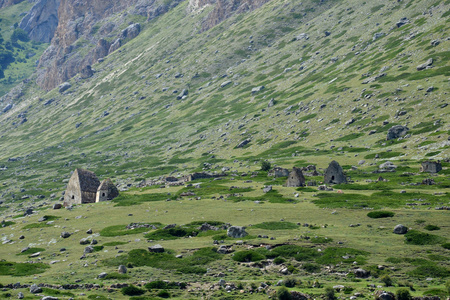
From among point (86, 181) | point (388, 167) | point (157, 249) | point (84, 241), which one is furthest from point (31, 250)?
point (388, 167)

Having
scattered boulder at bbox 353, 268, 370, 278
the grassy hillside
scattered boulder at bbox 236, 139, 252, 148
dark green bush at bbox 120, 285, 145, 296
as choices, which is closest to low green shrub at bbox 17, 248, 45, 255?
the grassy hillside

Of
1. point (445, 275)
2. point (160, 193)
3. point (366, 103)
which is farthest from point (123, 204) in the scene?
point (366, 103)

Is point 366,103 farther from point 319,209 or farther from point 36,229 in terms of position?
point 36,229

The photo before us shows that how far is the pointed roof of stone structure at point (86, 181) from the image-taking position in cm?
7914

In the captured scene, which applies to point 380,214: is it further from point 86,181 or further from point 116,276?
point 86,181

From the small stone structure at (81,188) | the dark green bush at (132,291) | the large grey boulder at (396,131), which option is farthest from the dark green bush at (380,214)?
the large grey boulder at (396,131)

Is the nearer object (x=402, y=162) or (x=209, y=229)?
(x=209, y=229)

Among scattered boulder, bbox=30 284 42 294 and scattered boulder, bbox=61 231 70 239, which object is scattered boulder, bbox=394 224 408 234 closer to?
scattered boulder, bbox=30 284 42 294

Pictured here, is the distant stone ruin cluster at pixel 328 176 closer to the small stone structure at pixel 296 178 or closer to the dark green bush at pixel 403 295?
the small stone structure at pixel 296 178

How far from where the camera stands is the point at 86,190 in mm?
79375

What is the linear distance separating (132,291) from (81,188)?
5149 centimetres

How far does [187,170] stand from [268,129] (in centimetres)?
3698

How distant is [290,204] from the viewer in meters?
61.1

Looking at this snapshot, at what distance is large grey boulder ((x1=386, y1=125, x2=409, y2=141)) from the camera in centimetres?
10650
